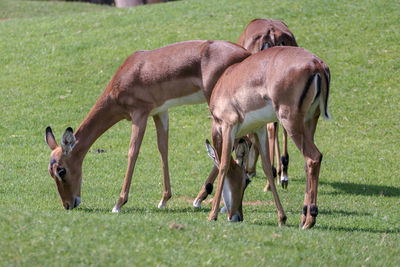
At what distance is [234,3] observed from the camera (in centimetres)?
2312

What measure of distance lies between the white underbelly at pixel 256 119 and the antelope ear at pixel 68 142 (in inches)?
101

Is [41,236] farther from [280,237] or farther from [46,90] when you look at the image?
[46,90]

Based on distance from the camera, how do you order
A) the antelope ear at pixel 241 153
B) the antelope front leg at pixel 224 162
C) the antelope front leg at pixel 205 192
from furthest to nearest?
the antelope front leg at pixel 205 192
the antelope ear at pixel 241 153
the antelope front leg at pixel 224 162

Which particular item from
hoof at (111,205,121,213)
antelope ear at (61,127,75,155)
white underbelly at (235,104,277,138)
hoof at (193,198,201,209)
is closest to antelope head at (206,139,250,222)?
white underbelly at (235,104,277,138)

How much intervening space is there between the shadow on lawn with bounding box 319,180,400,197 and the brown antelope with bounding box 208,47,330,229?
9.49ft

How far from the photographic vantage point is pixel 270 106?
824 cm

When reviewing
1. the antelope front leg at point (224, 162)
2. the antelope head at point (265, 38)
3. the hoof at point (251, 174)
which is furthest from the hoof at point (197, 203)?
the antelope head at point (265, 38)

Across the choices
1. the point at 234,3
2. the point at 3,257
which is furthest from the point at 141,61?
the point at 234,3

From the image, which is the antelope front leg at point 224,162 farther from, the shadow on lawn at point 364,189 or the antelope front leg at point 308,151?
the shadow on lawn at point 364,189

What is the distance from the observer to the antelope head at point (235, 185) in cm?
888

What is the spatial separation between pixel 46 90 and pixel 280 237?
465 inches

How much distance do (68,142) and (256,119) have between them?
10.0 feet

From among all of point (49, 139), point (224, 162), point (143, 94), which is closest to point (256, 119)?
point (224, 162)

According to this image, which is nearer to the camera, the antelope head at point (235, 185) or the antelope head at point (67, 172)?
the antelope head at point (235, 185)
